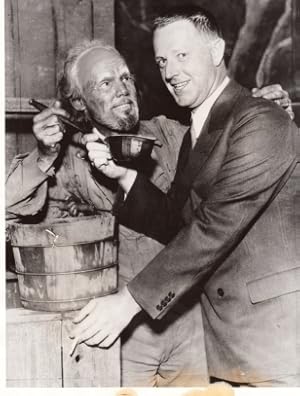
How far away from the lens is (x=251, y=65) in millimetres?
1988

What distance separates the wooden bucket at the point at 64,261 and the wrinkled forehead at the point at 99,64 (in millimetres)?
575

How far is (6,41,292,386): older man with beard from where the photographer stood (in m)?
1.91

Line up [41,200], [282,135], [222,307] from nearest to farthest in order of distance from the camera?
1. [282,135]
2. [222,307]
3. [41,200]

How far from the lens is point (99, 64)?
75.3 inches

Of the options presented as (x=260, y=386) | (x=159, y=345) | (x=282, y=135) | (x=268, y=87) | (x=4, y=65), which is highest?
(x=4, y=65)

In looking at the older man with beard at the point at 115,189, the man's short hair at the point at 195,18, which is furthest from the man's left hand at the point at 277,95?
the older man with beard at the point at 115,189

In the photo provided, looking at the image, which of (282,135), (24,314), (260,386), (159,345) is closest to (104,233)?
(24,314)

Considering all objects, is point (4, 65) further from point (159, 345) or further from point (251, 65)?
point (159, 345)

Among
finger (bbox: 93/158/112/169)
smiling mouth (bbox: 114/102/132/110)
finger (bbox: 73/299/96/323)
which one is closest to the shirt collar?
smiling mouth (bbox: 114/102/132/110)

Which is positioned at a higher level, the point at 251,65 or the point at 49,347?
the point at 251,65

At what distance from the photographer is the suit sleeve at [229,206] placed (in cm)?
163

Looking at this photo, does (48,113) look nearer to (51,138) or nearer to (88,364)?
(51,138)

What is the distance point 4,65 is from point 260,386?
149cm

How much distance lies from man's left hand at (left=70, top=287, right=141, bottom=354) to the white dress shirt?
2.08 ft
